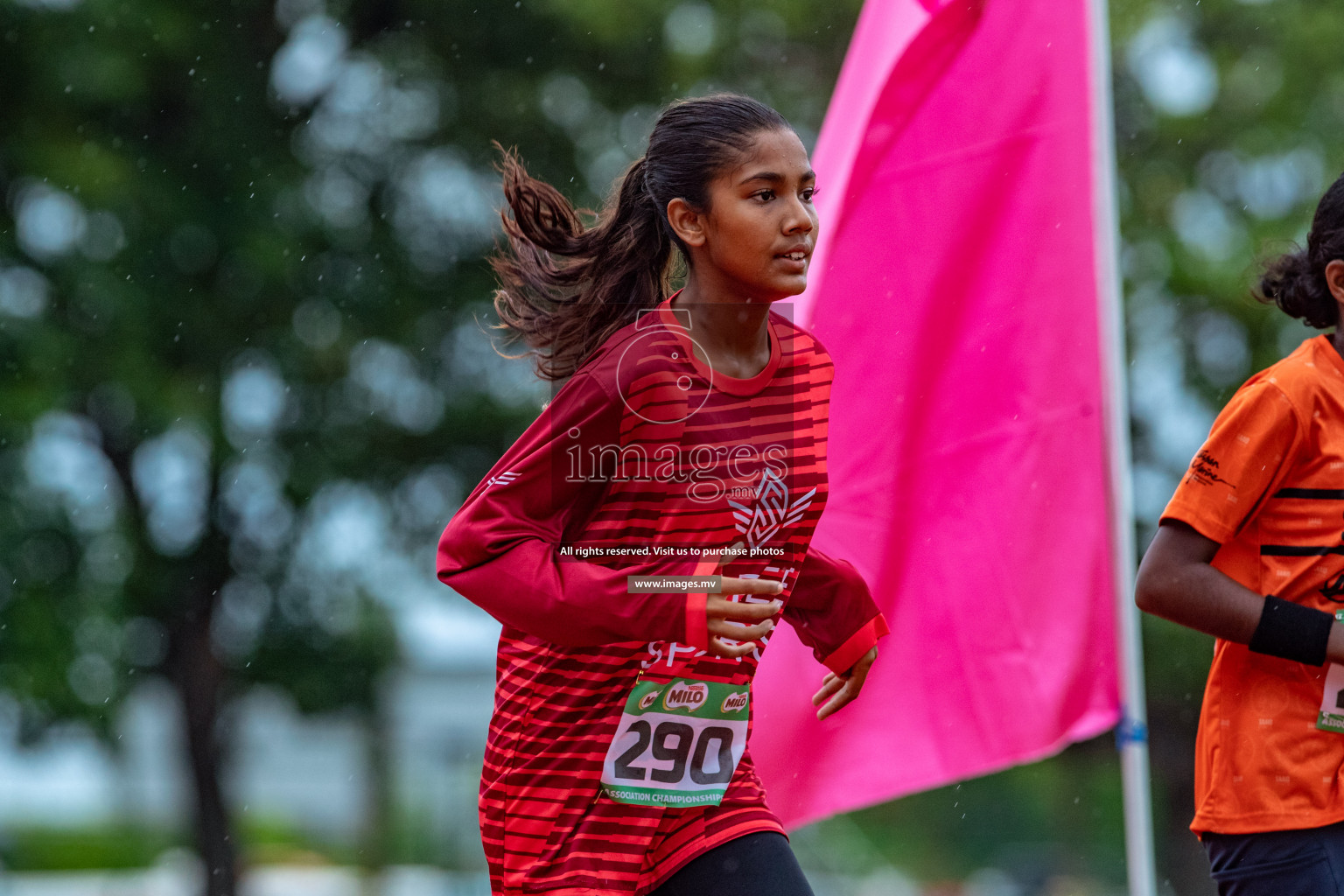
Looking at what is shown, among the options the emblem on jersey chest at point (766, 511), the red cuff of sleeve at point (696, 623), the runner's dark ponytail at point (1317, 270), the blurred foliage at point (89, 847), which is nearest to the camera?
the red cuff of sleeve at point (696, 623)

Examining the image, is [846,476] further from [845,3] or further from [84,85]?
[845,3]

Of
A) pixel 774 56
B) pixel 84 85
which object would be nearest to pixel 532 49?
pixel 774 56

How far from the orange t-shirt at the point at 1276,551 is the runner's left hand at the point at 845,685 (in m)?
0.59

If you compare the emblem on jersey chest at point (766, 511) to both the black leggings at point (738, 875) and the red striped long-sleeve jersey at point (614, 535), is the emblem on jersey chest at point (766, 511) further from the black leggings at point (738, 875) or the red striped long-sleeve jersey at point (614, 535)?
the black leggings at point (738, 875)

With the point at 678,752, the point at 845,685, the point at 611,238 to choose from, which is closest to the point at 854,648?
the point at 845,685

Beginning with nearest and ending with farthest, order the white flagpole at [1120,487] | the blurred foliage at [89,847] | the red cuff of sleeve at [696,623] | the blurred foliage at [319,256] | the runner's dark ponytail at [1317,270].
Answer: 1. the red cuff of sleeve at [696,623]
2. the runner's dark ponytail at [1317,270]
3. the white flagpole at [1120,487]
4. the blurred foliage at [319,256]
5. the blurred foliage at [89,847]

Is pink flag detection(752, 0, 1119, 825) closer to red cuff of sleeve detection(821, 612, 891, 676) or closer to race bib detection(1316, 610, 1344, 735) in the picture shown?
red cuff of sleeve detection(821, 612, 891, 676)

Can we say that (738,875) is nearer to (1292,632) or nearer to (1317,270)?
(1292,632)

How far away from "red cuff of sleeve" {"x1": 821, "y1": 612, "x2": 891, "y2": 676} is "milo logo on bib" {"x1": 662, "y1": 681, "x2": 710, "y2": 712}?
0.41m

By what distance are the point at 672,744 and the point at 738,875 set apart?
0.25m

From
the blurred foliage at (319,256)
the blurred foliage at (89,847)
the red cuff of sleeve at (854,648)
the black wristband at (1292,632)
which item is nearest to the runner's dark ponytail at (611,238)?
the red cuff of sleeve at (854,648)

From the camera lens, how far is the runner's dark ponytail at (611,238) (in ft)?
8.17

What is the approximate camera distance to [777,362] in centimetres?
252

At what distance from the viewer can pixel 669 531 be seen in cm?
240
